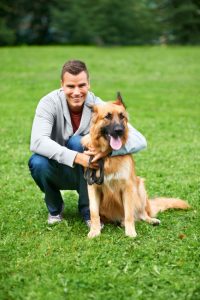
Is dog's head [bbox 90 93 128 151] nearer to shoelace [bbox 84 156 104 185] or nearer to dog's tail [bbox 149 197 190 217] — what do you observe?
shoelace [bbox 84 156 104 185]

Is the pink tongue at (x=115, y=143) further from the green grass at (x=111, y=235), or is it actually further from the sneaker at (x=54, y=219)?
the sneaker at (x=54, y=219)

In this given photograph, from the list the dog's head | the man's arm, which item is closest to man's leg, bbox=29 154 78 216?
the man's arm

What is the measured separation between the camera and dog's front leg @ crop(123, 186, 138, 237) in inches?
203

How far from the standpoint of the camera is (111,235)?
515 cm

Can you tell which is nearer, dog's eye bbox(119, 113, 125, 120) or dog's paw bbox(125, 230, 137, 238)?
dog's eye bbox(119, 113, 125, 120)

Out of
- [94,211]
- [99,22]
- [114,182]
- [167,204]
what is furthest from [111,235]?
[99,22]

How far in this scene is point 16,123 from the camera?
1152cm

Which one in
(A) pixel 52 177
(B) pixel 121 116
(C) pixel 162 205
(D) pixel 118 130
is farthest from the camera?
(C) pixel 162 205

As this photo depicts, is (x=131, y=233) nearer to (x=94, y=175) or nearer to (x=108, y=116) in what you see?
(x=94, y=175)

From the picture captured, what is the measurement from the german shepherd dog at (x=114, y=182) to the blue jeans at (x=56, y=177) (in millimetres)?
228

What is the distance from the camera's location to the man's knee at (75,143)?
5.32m

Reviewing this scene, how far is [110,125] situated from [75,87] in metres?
0.68

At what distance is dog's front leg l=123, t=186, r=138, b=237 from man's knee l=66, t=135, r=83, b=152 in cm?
66

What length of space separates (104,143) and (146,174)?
9.21 feet
